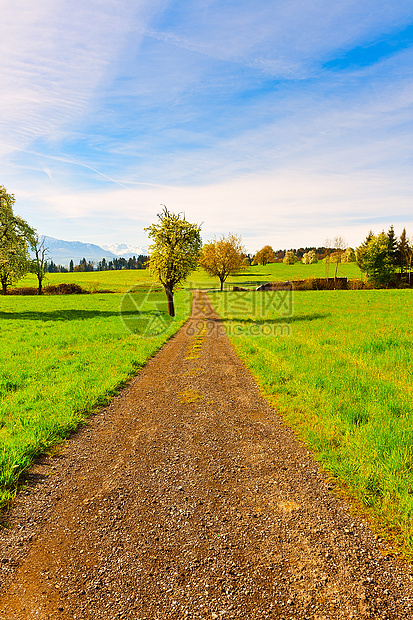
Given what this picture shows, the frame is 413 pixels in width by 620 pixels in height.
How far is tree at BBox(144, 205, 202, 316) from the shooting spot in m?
27.8

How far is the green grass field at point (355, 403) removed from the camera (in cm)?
507

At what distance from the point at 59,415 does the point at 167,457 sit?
3.65 m

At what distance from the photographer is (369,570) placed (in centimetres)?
375

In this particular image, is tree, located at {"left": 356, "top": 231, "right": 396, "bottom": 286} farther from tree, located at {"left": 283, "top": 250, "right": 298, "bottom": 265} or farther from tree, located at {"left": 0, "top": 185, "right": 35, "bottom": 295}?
tree, located at {"left": 283, "top": 250, "right": 298, "bottom": 265}

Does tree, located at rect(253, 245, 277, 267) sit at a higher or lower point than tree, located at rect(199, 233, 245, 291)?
higher

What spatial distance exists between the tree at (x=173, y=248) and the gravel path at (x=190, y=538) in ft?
70.6

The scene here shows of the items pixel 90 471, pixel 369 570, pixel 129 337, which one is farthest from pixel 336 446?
pixel 129 337

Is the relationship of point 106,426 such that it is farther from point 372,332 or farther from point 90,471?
point 372,332

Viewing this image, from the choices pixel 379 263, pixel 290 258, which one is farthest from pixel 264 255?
pixel 379 263

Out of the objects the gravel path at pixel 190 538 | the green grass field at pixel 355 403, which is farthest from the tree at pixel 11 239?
the gravel path at pixel 190 538

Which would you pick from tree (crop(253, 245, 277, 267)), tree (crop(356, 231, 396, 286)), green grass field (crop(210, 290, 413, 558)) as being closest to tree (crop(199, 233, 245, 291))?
tree (crop(356, 231, 396, 286))

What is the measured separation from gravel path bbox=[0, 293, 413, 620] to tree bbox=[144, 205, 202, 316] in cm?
2151

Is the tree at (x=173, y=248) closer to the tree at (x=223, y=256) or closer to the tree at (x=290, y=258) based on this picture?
the tree at (x=223, y=256)

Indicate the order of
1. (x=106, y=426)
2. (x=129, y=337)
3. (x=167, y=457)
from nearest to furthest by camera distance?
(x=167, y=457)
(x=106, y=426)
(x=129, y=337)
